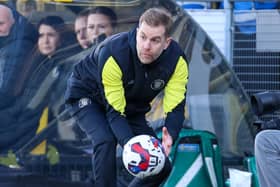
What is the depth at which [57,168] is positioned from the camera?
25.7ft

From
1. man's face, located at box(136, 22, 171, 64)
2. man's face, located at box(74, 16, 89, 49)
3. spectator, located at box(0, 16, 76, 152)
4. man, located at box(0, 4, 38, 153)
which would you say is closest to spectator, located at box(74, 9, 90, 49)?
man's face, located at box(74, 16, 89, 49)

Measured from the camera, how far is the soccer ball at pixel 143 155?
5996mm

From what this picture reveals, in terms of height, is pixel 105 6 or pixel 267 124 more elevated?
pixel 105 6

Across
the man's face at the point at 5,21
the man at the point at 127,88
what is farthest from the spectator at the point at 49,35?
the man at the point at 127,88

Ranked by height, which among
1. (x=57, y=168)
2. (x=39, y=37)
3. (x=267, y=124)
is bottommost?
(x=57, y=168)

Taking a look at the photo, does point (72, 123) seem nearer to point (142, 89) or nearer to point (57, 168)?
point (57, 168)

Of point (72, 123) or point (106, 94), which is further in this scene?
point (72, 123)

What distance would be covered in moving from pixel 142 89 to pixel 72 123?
1.62 meters

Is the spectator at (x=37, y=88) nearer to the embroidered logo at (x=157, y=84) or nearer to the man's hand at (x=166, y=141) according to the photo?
the embroidered logo at (x=157, y=84)

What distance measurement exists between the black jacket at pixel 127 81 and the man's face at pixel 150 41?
0.41ft

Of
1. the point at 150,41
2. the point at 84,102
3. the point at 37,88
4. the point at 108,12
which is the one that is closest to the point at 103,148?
the point at 84,102

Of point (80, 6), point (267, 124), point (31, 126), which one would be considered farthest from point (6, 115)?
point (267, 124)

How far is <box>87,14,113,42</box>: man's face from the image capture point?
7906mm

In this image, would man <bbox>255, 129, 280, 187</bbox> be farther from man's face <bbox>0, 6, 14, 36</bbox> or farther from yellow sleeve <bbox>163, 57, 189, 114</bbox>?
man's face <bbox>0, 6, 14, 36</bbox>
